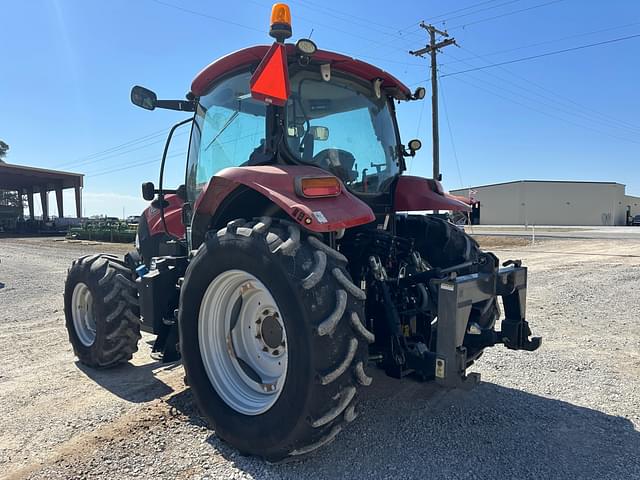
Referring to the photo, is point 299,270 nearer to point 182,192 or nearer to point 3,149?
point 182,192

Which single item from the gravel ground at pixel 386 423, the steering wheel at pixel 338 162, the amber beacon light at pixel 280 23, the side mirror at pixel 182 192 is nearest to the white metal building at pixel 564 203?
the gravel ground at pixel 386 423

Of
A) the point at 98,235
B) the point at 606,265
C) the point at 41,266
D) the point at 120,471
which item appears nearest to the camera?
the point at 120,471

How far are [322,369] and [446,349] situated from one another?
797 millimetres

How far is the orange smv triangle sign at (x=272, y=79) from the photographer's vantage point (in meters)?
2.76

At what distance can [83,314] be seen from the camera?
483 centimetres

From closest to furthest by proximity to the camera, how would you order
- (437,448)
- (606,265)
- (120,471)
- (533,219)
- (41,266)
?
(120,471)
(437,448)
(606,265)
(41,266)
(533,219)

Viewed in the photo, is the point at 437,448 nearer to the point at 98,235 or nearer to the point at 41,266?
the point at 41,266

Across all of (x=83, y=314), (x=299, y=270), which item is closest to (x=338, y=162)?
(x=299, y=270)

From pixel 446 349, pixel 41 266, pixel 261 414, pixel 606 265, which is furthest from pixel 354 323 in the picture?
pixel 41 266

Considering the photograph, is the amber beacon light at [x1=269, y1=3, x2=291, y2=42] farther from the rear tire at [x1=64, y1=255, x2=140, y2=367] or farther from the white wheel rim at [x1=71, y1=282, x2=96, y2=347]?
the white wheel rim at [x1=71, y1=282, x2=96, y2=347]

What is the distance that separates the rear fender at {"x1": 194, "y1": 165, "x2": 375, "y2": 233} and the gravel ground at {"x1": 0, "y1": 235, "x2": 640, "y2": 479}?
1.40m

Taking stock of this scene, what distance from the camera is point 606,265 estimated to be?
12078 millimetres

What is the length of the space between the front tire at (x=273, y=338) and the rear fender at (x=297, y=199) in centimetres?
15

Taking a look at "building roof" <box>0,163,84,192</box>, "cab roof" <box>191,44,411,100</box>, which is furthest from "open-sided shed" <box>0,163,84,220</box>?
"cab roof" <box>191,44,411,100</box>
